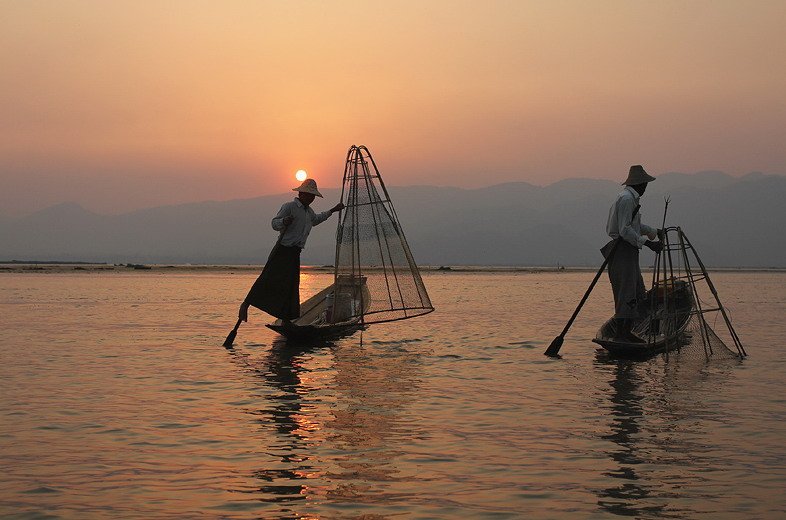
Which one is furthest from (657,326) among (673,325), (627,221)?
(627,221)

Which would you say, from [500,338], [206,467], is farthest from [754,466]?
[500,338]

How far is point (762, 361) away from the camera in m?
15.0

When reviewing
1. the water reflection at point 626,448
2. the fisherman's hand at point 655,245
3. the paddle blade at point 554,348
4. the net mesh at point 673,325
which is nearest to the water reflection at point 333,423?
the water reflection at point 626,448

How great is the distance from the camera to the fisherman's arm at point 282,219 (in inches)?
630

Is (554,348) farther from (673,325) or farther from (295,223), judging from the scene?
(295,223)

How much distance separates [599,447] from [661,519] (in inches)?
85.4

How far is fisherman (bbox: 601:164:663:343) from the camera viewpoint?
554 inches

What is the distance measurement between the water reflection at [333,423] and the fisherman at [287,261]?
3.32ft

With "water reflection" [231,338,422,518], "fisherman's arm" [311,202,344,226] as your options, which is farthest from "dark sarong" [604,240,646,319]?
"fisherman's arm" [311,202,344,226]

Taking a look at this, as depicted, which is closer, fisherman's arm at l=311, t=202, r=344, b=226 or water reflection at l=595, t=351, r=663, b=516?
water reflection at l=595, t=351, r=663, b=516

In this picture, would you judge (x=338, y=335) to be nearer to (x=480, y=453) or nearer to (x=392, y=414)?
(x=392, y=414)

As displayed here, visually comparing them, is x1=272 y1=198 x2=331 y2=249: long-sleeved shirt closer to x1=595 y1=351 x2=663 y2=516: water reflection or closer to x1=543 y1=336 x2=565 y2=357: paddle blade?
x1=543 y1=336 x2=565 y2=357: paddle blade

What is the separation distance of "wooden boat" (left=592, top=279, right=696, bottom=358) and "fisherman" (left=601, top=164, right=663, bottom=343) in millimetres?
228

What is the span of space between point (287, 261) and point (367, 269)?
2.12m
